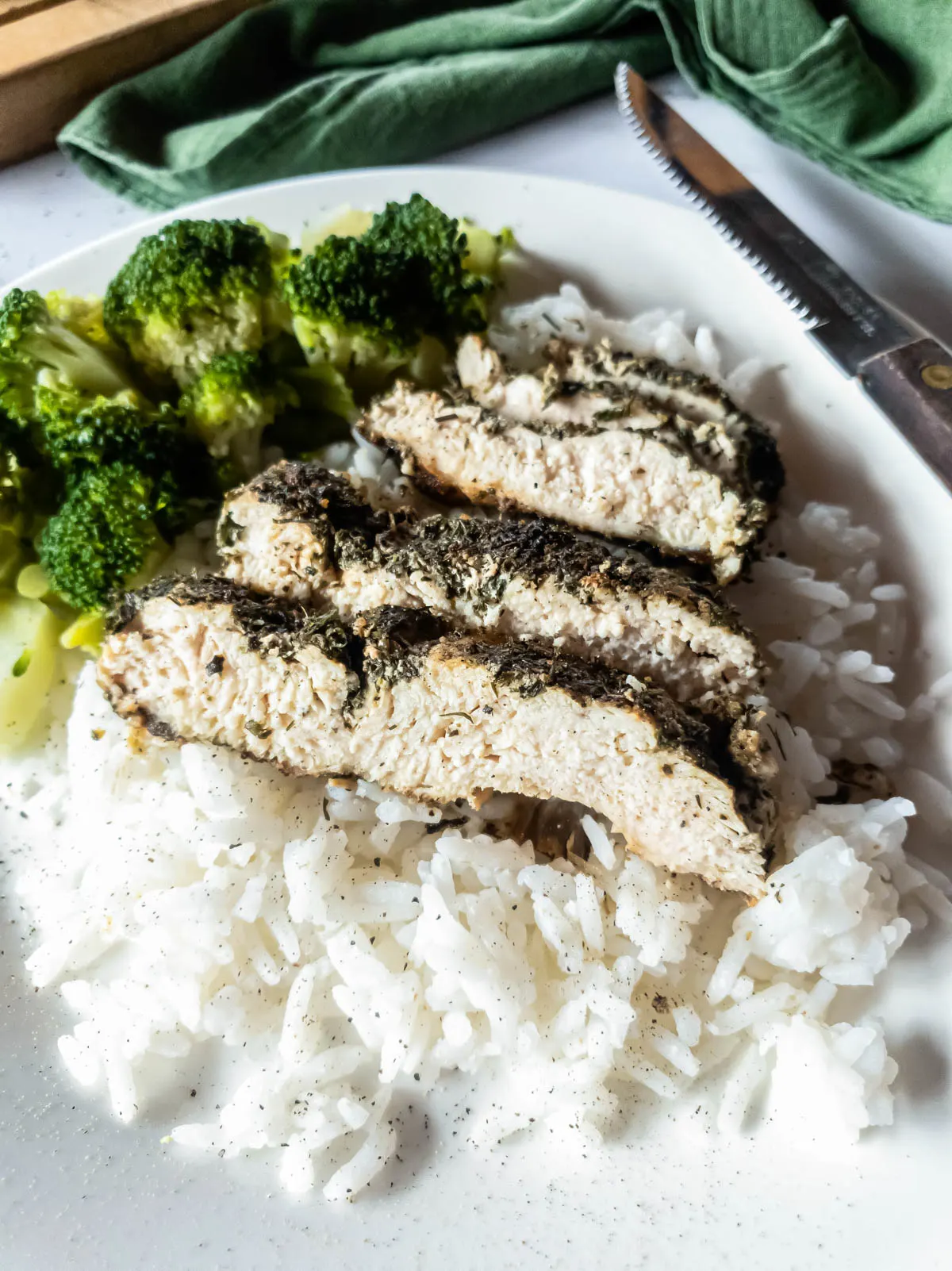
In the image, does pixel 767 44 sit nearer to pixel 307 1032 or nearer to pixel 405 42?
pixel 405 42

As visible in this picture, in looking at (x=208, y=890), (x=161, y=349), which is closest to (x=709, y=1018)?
(x=208, y=890)

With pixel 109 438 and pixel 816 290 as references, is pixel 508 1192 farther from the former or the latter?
pixel 816 290

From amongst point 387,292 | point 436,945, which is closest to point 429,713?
point 436,945

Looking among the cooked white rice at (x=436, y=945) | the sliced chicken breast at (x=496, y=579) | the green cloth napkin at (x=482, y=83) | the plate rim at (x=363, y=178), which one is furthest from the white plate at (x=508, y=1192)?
the green cloth napkin at (x=482, y=83)

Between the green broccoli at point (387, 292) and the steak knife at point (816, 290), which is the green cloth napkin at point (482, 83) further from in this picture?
the green broccoli at point (387, 292)

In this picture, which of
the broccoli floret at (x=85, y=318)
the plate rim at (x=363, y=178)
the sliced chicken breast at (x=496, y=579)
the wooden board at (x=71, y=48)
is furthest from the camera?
the wooden board at (x=71, y=48)

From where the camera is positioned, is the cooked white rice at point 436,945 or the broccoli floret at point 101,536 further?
the broccoli floret at point 101,536
